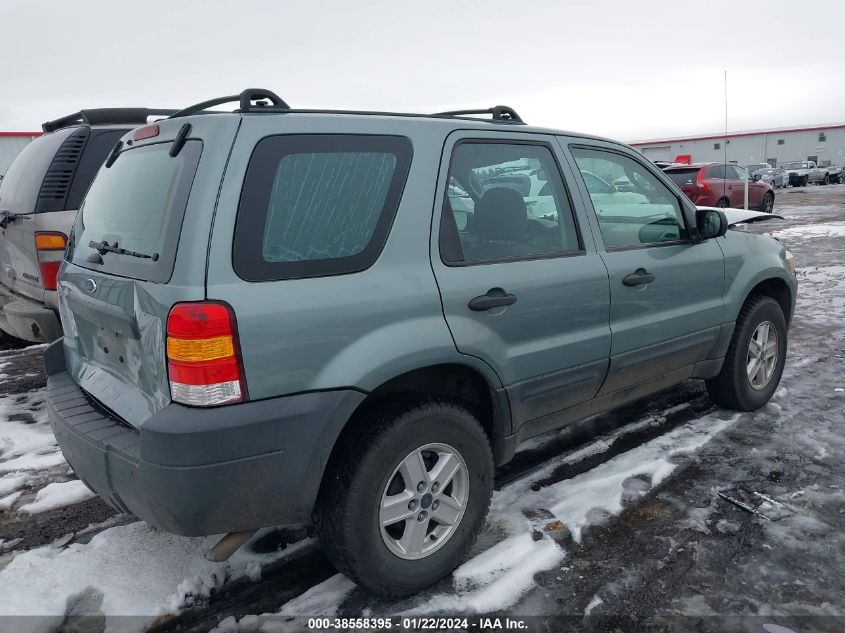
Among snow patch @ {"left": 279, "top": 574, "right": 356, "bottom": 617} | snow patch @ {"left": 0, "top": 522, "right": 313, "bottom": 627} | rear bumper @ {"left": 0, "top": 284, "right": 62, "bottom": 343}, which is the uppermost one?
rear bumper @ {"left": 0, "top": 284, "right": 62, "bottom": 343}

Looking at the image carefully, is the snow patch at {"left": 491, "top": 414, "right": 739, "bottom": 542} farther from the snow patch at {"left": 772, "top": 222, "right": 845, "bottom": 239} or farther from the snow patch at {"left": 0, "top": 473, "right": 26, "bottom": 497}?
the snow patch at {"left": 772, "top": 222, "right": 845, "bottom": 239}

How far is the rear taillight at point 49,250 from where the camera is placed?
4520 millimetres

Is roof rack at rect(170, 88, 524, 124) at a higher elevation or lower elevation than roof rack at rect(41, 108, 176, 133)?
lower

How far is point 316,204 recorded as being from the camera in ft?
7.51

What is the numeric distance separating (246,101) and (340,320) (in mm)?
865

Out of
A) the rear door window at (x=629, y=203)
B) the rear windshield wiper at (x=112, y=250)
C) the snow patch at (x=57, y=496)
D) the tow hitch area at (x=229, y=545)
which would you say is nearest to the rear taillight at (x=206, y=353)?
the rear windshield wiper at (x=112, y=250)

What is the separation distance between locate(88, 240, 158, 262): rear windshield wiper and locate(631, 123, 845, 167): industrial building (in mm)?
55294

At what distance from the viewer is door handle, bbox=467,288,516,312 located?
2596mm

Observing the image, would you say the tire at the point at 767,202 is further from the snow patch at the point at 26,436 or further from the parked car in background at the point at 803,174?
the parked car in background at the point at 803,174

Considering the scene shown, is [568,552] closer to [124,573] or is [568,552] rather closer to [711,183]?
[124,573]

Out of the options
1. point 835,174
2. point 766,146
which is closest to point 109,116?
point 835,174

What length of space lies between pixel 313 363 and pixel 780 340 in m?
3.61

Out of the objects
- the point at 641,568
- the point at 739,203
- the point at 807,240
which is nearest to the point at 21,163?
the point at 641,568

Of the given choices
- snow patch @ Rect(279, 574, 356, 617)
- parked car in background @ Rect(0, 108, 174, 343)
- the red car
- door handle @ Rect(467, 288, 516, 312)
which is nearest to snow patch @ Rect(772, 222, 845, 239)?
the red car
